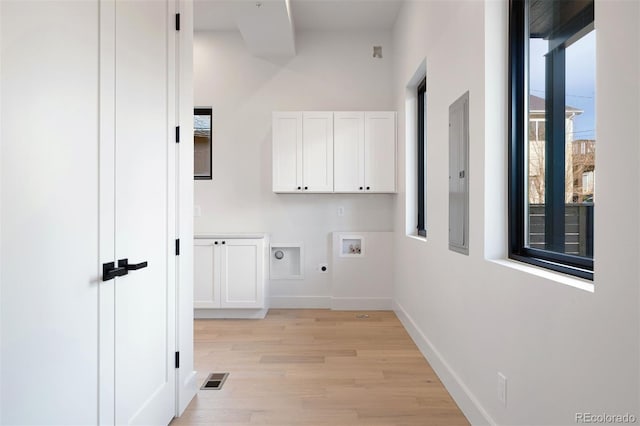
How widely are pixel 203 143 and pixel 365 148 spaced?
6.27 ft

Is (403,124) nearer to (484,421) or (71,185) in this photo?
(484,421)

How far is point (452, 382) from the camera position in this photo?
2.35 meters

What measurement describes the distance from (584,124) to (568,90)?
0.18 m

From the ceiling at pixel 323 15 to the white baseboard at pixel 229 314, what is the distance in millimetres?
2874

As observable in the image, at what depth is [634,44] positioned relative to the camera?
3.33 ft

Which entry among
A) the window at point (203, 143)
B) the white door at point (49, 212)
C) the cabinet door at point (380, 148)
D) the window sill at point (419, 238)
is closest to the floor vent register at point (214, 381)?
the white door at point (49, 212)

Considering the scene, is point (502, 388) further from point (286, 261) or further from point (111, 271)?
point (286, 261)

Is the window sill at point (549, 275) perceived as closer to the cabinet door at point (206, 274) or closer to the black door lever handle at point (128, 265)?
the black door lever handle at point (128, 265)

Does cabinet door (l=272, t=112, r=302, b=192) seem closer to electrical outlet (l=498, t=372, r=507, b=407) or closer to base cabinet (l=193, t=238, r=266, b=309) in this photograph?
base cabinet (l=193, t=238, r=266, b=309)

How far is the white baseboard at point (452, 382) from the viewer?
6.41 feet

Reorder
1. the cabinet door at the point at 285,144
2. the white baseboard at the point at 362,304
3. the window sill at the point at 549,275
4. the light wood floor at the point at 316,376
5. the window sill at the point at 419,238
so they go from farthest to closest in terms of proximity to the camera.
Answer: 1. the white baseboard at the point at 362,304
2. the cabinet door at the point at 285,144
3. the window sill at the point at 419,238
4. the light wood floor at the point at 316,376
5. the window sill at the point at 549,275

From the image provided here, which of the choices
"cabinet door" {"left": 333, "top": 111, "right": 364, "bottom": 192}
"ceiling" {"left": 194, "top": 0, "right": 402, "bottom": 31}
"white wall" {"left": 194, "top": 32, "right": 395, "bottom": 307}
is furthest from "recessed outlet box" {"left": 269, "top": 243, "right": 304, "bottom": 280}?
"ceiling" {"left": 194, "top": 0, "right": 402, "bottom": 31}

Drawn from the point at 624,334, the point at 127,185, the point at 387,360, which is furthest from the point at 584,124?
the point at 387,360

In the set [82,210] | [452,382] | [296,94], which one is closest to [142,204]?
[82,210]
